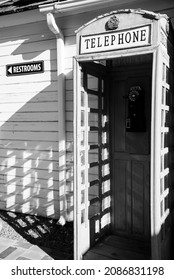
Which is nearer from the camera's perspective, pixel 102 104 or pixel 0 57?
pixel 102 104

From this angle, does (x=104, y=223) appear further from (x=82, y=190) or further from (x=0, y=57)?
(x=0, y=57)

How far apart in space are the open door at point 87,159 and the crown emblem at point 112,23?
0.57m

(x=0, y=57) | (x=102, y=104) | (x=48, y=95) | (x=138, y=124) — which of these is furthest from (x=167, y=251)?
(x=0, y=57)

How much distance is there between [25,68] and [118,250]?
12.3 ft

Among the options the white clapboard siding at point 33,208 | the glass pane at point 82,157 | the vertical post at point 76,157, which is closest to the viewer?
the vertical post at point 76,157

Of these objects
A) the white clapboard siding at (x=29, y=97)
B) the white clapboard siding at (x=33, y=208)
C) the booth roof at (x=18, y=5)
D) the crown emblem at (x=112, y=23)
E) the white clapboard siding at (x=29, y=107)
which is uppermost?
the booth roof at (x=18, y=5)

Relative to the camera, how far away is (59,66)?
16.6 feet

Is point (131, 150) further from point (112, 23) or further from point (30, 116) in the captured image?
point (30, 116)

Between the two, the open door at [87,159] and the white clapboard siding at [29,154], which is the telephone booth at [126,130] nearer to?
the open door at [87,159]

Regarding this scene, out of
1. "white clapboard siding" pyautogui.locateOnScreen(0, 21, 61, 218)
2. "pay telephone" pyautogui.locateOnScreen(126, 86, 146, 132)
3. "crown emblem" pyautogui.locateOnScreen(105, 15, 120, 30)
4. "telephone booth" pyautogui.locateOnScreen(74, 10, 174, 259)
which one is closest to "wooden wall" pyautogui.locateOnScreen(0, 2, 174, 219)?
"white clapboard siding" pyautogui.locateOnScreen(0, 21, 61, 218)

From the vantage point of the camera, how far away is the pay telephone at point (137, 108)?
3.91m

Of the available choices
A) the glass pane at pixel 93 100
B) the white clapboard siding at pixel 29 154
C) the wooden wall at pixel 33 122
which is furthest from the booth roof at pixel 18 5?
the white clapboard siding at pixel 29 154

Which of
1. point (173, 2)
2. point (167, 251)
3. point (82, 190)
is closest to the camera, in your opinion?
point (167, 251)
